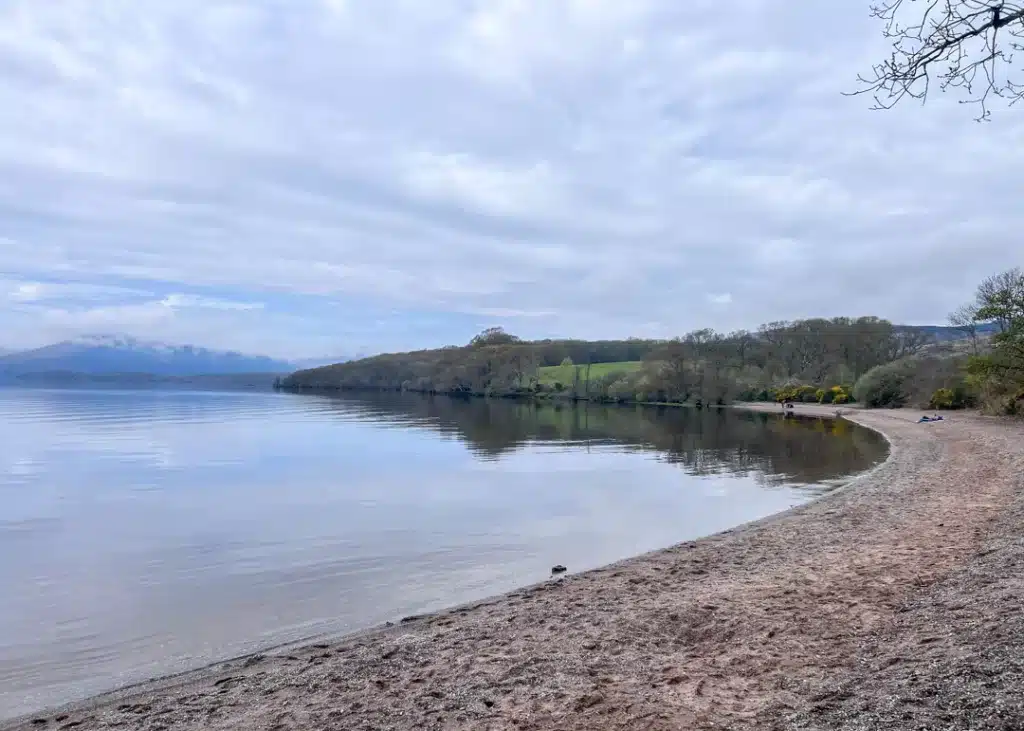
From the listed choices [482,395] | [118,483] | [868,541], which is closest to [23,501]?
[118,483]

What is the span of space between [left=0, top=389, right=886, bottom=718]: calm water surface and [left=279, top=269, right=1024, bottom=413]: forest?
9.39 metres

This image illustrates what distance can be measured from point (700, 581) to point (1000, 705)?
5.80m

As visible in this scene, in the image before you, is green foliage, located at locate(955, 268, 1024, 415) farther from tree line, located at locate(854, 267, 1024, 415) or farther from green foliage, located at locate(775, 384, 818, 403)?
green foliage, located at locate(775, 384, 818, 403)

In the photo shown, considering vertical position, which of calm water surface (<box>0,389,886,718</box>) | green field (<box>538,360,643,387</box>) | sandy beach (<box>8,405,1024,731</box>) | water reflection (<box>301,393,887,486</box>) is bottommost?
calm water surface (<box>0,389,886,718</box>)

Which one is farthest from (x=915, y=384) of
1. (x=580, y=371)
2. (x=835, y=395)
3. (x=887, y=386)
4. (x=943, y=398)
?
(x=580, y=371)

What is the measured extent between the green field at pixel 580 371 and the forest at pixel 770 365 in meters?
0.28

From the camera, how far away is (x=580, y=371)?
342ft

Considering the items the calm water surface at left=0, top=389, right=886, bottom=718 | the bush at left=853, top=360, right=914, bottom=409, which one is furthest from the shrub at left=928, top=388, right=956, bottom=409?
the calm water surface at left=0, top=389, right=886, bottom=718

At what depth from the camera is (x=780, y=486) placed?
21.4 m

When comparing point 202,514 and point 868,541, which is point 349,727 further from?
point 202,514

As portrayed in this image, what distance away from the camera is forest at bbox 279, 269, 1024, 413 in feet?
126

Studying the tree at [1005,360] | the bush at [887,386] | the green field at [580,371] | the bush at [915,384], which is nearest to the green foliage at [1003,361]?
the tree at [1005,360]

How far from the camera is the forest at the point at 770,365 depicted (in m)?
38.4

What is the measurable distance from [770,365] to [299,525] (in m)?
78.3
